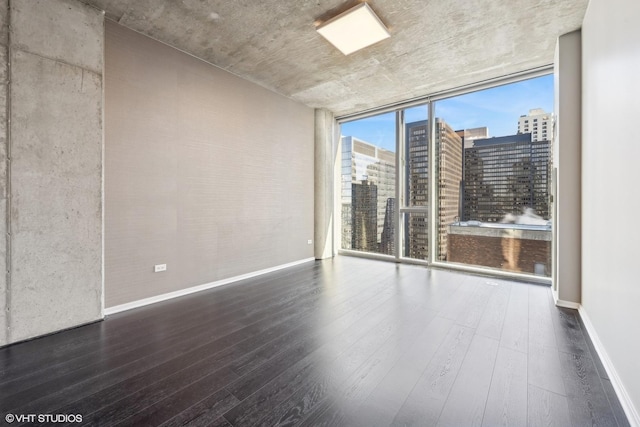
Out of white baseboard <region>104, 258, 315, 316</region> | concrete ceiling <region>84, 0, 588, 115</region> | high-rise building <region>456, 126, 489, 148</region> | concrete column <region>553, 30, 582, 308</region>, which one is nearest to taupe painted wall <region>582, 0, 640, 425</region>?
concrete column <region>553, 30, 582, 308</region>

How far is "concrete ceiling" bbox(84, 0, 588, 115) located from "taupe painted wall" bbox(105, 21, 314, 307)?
0.38 meters

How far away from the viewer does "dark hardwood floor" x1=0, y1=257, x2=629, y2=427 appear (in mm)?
1529

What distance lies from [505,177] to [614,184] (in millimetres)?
2581

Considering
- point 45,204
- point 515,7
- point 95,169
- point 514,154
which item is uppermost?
point 515,7

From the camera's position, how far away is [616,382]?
1.73 metres

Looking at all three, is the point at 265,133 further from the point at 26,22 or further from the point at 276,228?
the point at 26,22

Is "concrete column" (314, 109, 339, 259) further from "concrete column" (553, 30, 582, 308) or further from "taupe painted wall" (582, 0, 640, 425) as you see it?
"taupe painted wall" (582, 0, 640, 425)

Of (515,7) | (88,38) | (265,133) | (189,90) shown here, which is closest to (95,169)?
(88,38)

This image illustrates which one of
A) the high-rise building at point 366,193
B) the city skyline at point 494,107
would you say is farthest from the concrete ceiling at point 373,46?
the high-rise building at point 366,193

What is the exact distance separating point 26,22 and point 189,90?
4.84ft

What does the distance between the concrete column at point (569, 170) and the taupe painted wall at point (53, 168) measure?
497 centimetres

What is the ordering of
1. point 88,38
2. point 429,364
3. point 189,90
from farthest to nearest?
point 189,90 < point 88,38 < point 429,364

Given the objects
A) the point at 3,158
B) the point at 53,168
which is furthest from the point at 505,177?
the point at 3,158

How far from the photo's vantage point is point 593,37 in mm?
2473
